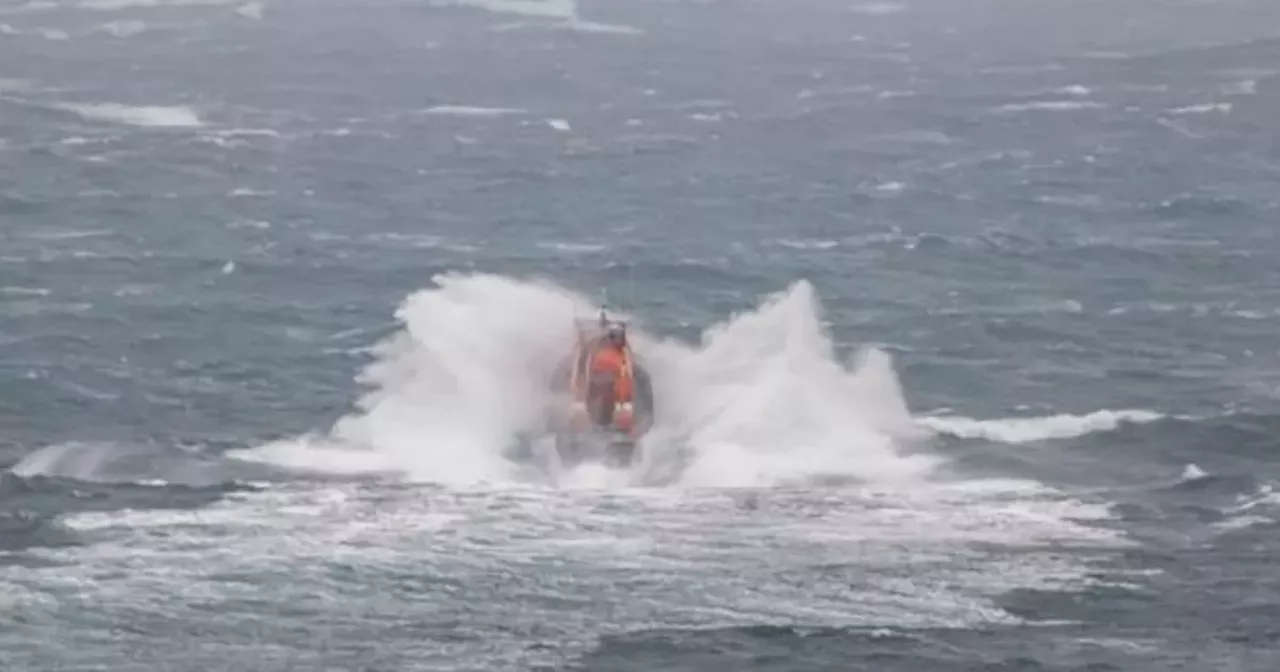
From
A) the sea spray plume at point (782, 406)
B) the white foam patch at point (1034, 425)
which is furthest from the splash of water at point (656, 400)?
the white foam patch at point (1034, 425)

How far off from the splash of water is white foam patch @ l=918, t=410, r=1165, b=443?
217 centimetres

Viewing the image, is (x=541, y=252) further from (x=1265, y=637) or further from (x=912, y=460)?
(x=1265, y=637)

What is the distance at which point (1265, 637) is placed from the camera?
88.2 metres

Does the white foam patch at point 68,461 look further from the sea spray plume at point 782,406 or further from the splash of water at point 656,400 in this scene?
the sea spray plume at point 782,406

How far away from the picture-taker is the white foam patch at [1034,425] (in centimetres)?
11325

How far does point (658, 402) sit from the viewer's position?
383 feet

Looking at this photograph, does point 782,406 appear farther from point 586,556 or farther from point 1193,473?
point 586,556

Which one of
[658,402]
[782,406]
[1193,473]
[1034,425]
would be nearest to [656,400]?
[658,402]

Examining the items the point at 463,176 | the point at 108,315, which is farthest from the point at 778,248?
the point at 108,315

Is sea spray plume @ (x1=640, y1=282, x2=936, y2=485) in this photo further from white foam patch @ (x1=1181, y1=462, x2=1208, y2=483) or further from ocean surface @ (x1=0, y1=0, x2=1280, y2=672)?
white foam patch @ (x1=1181, y1=462, x2=1208, y2=483)

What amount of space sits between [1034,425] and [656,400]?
61.0 feet

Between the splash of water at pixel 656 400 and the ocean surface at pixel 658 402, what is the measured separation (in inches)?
12.9

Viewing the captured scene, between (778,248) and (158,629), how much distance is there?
239 ft

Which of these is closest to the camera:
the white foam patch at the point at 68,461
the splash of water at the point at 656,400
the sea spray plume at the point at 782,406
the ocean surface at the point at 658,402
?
the ocean surface at the point at 658,402
